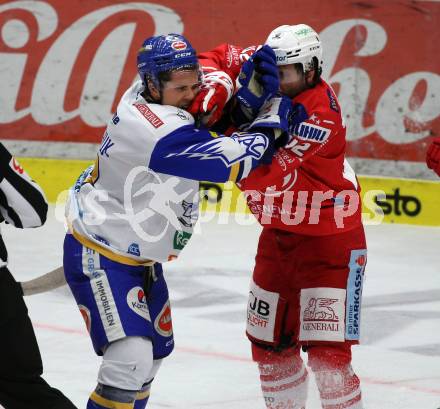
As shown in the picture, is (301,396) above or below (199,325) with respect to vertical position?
above

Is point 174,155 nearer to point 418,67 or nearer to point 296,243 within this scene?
point 296,243

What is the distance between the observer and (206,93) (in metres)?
3.68

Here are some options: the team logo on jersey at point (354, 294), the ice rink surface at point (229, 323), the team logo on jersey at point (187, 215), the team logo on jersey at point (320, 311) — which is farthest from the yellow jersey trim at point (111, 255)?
the ice rink surface at point (229, 323)

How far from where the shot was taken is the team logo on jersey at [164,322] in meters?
3.82

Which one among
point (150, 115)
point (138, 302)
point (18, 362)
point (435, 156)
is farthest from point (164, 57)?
point (435, 156)

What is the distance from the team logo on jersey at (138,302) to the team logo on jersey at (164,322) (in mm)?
121

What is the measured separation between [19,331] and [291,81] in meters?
1.20

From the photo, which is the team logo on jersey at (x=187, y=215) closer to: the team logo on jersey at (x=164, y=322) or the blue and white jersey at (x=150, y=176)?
the blue and white jersey at (x=150, y=176)

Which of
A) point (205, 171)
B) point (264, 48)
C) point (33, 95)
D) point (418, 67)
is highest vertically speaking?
point (264, 48)

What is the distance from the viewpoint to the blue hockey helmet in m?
3.59

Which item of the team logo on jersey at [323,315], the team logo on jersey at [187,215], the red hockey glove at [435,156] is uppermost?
the team logo on jersey at [187,215]

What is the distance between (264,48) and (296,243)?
732mm

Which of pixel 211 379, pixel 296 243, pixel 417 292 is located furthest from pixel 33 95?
pixel 296 243

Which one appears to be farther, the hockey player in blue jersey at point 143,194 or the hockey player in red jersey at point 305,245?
the hockey player in red jersey at point 305,245
